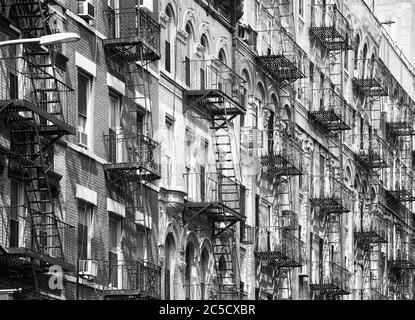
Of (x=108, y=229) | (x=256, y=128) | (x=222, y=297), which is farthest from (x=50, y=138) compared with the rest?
(x=256, y=128)

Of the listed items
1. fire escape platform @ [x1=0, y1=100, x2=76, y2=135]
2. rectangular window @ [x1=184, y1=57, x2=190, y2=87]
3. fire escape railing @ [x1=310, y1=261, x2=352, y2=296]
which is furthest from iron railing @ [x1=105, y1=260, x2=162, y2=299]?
fire escape railing @ [x1=310, y1=261, x2=352, y2=296]

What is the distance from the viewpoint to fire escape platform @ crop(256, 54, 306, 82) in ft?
221

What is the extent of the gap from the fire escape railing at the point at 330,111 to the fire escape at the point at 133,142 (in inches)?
842

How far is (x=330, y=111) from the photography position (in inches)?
2923

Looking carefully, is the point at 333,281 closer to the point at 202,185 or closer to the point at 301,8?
the point at 301,8

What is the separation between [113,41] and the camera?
51000mm

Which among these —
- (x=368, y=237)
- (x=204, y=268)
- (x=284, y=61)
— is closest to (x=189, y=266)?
(x=204, y=268)

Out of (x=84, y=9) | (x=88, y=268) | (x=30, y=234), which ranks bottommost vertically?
(x=88, y=268)

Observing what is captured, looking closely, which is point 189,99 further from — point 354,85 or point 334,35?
point 354,85

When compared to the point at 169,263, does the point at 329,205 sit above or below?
above

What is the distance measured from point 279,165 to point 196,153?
9.12 metres

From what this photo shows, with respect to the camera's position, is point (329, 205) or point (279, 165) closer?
point (279, 165)

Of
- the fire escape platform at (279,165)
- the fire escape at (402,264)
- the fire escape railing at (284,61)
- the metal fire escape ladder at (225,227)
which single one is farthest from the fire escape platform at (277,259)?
the fire escape at (402,264)

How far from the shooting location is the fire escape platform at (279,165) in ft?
218
